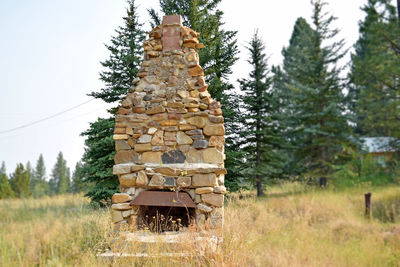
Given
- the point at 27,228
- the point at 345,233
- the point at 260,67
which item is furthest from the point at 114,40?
the point at 345,233

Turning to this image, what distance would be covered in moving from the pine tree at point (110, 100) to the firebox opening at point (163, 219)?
2.58 metres

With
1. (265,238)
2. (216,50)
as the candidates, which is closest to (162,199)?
(265,238)

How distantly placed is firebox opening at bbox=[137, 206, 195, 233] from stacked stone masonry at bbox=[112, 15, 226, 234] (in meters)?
0.39

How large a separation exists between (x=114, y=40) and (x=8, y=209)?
23.4 ft

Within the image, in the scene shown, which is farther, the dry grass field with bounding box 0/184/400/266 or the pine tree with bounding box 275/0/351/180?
the pine tree with bounding box 275/0/351/180

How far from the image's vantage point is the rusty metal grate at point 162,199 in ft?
16.1

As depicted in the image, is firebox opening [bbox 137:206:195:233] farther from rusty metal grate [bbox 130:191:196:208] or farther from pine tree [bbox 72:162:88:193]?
pine tree [bbox 72:162:88:193]

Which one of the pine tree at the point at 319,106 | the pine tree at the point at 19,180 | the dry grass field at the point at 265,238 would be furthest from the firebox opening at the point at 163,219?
the pine tree at the point at 19,180

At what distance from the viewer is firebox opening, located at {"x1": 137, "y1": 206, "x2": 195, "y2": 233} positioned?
5301mm

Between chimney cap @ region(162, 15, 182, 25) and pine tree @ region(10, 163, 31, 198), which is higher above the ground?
chimney cap @ region(162, 15, 182, 25)

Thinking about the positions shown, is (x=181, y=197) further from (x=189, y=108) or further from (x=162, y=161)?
(x=189, y=108)

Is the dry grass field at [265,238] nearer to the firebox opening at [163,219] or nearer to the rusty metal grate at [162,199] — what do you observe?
the firebox opening at [163,219]

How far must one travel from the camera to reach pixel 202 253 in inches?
157

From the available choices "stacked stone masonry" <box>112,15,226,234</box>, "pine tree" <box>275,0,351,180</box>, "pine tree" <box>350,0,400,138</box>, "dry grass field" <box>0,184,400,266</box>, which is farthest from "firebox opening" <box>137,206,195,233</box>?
"pine tree" <box>350,0,400,138</box>
